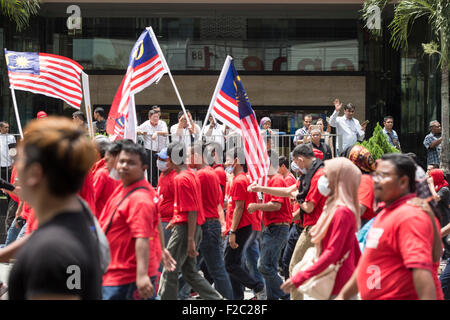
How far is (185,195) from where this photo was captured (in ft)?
24.8

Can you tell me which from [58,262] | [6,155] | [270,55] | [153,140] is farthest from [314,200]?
[270,55]

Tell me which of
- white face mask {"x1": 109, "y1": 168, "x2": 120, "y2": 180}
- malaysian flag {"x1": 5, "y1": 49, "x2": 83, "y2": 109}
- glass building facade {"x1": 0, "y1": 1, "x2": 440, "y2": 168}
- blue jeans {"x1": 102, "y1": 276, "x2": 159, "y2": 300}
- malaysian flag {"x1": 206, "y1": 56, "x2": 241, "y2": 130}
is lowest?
blue jeans {"x1": 102, "y1": 276, "x2": 159, "y2": 300}

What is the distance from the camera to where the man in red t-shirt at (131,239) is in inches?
194

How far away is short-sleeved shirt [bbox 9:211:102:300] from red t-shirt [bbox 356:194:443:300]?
1.87m

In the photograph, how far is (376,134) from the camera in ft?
42.0

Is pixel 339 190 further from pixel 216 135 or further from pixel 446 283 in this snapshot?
pixel 216 135

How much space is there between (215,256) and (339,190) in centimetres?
353

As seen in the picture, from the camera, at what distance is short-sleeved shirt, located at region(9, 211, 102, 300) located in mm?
2615

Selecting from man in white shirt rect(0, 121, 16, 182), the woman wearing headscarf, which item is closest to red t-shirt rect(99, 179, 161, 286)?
the woman wearing headscarf

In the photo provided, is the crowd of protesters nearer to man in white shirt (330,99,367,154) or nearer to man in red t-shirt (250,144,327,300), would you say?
man in red t-shirt (250,144,327,300)

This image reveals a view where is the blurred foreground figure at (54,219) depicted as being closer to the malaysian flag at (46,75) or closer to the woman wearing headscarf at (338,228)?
the woman wearing headscarf at (338,228)

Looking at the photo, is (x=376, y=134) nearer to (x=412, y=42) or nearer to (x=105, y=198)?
(x=105, y=198)

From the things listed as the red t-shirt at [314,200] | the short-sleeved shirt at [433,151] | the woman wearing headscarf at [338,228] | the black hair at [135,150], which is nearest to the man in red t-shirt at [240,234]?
the red t-shirt at [314,200]

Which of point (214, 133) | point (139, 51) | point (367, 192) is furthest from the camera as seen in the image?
point (214, 133)
